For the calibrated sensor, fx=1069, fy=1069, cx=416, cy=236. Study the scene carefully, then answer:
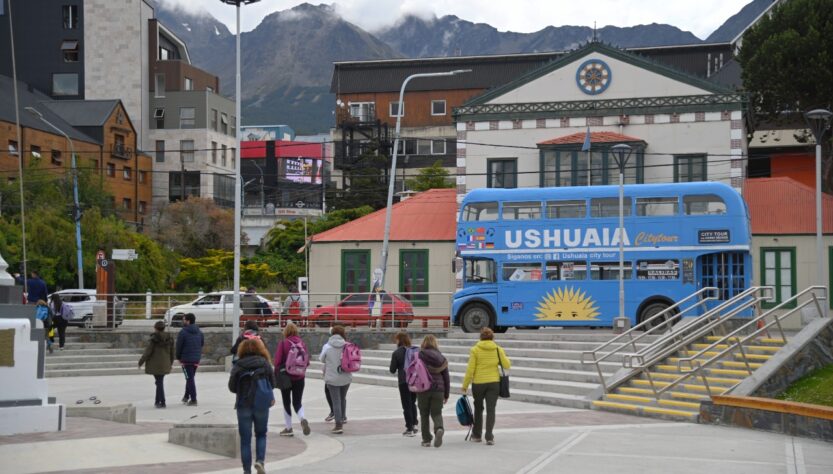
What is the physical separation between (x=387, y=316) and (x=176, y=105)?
61886mm

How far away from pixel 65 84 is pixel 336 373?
253ft

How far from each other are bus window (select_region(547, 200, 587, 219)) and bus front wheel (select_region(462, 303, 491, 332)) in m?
3.34

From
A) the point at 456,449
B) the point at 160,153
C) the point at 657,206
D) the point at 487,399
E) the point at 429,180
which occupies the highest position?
the point at 160,153

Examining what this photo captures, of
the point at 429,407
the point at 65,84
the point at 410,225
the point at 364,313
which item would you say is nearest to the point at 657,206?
the point at 364,313

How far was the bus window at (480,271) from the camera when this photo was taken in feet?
102

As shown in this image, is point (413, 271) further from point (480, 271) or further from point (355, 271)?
point (480, 271)

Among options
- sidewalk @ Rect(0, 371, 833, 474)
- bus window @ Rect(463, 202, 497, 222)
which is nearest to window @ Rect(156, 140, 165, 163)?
bus window @ Rect(463, 202, 497, 222)

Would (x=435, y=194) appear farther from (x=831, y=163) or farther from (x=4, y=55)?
(x=4, y=55)

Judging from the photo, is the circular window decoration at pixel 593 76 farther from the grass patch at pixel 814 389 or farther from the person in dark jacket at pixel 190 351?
the person in dark jacket at pixel 190 351

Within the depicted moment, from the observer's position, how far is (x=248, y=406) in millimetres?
12336

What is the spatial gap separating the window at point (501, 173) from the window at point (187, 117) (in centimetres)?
5504

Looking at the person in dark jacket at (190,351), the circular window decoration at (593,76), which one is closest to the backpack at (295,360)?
the person in dark jacket at (190,351)

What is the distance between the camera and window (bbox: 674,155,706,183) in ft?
124

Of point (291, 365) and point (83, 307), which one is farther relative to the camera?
point (83, 307)
